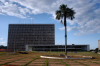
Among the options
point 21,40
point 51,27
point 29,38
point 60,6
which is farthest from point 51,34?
point 60,6

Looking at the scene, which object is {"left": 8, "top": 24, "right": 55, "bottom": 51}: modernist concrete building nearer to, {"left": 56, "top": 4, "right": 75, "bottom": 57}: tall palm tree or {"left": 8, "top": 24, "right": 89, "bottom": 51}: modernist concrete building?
{"left": 8, "top": 24, "right": 89, "bottom": 51}: modernist concrete building

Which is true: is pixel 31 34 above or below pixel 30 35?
above

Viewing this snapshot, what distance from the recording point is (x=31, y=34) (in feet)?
502

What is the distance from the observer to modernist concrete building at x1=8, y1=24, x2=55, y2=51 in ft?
497

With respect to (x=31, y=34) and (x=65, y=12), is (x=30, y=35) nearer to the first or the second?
(x=31, y=34)

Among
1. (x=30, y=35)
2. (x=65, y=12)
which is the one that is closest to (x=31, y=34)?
(x=30, y=35)

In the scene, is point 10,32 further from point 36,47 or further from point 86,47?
point 86,47

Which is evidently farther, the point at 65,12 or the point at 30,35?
the point at 30,35

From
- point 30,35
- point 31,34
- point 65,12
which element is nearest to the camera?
point 65,12

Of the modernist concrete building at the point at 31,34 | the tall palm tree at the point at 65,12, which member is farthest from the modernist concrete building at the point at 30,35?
the tall palm tree at the point at 65,12

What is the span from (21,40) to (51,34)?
40951 millimetres

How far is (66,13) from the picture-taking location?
29453 mm

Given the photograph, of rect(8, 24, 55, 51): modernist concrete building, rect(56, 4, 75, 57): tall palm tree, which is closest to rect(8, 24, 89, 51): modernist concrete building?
rect(8, 24, 55, 51): modernist concrete building

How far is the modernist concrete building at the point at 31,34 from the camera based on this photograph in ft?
497
